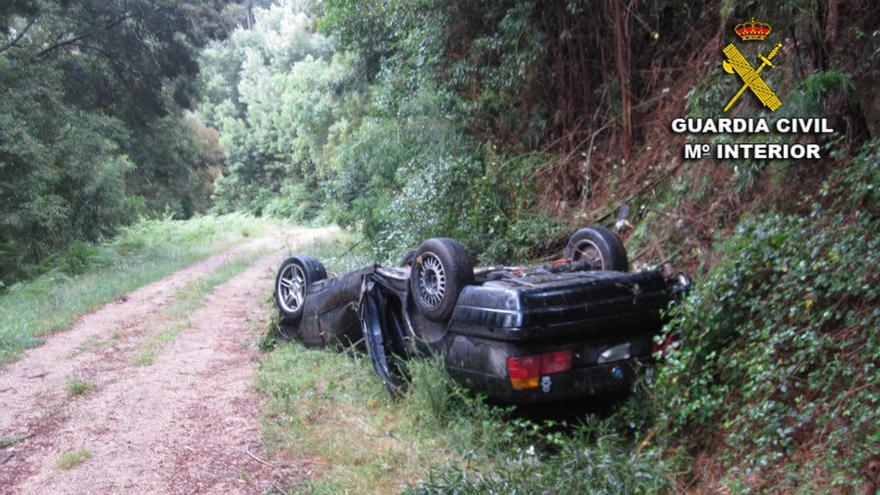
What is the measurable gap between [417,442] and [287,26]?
160 feet

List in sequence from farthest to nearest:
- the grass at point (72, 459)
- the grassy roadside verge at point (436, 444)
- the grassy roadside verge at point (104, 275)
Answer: the grassy roadside verge at point (104, 275) < the grass at point (72, 459) < the grassy roadside verge at point (436, 444)

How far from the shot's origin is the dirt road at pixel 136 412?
518 centimetres

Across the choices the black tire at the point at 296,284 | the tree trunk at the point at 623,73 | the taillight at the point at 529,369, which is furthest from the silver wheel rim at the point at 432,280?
the tree trunk at the point at 623,73

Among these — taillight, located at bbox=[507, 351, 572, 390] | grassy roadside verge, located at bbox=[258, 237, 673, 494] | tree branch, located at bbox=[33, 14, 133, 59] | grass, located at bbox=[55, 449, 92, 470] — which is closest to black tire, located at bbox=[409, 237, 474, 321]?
grassy roadside verge, located at bbox=[258, 237, 673, 494]

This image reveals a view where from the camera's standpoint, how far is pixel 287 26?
5034 centimetres

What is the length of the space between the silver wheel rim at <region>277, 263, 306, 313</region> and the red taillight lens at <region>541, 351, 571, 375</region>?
12.7ft

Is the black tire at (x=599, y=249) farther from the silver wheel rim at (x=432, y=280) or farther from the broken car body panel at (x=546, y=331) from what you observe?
the silver wheel rim at (x=432, y=280)

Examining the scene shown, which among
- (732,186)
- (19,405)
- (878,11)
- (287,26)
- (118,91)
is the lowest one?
(19,405)

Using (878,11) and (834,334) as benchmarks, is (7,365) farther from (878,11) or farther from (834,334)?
(878,11)

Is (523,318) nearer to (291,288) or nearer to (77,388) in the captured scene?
(291,288)

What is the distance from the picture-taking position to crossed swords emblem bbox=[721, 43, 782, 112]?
24.9 feet

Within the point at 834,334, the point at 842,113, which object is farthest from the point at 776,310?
the point at 842,113

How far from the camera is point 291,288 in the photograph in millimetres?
8633

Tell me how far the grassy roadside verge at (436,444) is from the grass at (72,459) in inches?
50.4
